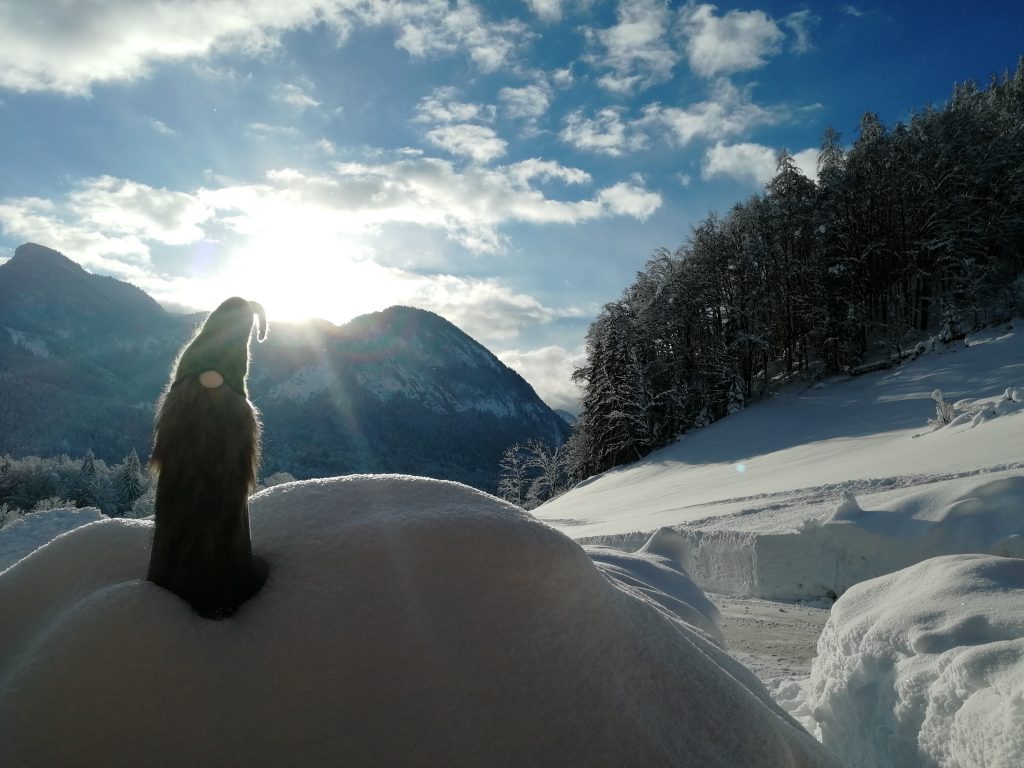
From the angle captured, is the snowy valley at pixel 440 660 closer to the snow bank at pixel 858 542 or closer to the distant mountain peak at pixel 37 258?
the snow bank at pixel 858 542

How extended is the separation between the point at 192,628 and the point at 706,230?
32.7 metres

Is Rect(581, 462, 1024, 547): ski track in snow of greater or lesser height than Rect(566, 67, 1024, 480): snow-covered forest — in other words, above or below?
below

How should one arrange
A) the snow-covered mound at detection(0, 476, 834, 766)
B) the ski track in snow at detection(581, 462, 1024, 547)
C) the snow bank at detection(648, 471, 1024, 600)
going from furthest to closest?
the ski track in snow at detection(581, 462, 1024, 547), the snow bank at detection(648, 471, 1024, 600), the snow-covered mound at detection(0, 476, 834, 766)

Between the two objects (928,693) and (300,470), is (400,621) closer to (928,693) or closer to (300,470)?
(928,693)

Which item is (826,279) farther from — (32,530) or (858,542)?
(32,530)

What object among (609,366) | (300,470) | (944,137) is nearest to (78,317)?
(300,470)

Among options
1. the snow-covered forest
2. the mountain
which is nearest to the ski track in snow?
the snow-covered forest

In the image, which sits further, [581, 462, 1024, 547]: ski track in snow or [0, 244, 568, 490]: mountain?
→ [0, 244, 568, 490]: mountain

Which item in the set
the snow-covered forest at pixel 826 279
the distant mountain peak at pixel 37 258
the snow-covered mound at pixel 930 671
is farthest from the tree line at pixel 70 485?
the distant mountain peak at pixel 37 258

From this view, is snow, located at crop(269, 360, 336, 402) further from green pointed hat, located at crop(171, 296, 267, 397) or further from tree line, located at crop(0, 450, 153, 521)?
green pointed hat, located at crop(171, 296, 267, 397)

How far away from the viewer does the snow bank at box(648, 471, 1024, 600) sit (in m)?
5.92

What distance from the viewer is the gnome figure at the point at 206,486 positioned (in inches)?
65.8

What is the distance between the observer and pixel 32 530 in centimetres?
700

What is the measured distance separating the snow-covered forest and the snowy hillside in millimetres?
4058
